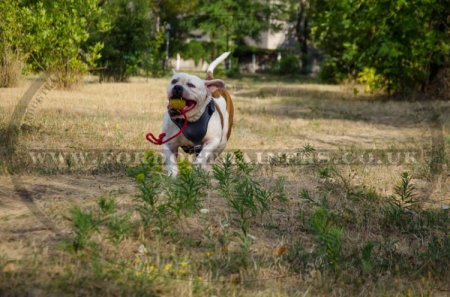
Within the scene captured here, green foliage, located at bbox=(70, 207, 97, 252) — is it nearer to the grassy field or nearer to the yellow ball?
the grassy field

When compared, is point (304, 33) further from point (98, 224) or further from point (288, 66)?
point (98, 224)

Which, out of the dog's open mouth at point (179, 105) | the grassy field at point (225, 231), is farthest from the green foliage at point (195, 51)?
the dog's open mouth at point (179, 105)

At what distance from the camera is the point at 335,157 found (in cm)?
855

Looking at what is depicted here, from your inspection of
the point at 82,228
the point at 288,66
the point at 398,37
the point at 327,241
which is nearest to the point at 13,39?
the point at 398,37

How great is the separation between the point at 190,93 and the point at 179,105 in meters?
0.15

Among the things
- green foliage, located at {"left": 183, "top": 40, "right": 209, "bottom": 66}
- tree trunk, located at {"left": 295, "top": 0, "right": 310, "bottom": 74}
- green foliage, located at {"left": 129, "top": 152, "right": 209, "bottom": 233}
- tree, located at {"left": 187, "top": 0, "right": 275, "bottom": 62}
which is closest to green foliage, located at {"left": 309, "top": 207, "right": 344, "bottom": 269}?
green foliage, located at {"left": 129, "top": 152, "right": 209, "bottom": 233}

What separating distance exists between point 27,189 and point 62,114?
6444 millimetres

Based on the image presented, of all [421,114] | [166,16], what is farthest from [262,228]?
[166,16]

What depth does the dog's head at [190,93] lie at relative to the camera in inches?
238

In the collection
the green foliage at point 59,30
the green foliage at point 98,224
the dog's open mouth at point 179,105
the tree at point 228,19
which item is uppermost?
the tree at point 228,19

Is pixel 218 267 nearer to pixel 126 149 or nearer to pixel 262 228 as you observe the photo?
pixel 262 228

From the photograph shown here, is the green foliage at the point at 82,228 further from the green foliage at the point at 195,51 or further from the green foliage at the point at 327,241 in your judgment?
the green foliage at the point at 195,51

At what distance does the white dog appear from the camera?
611cm

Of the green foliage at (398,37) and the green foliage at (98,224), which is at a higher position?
the green foliage at (398,37)
